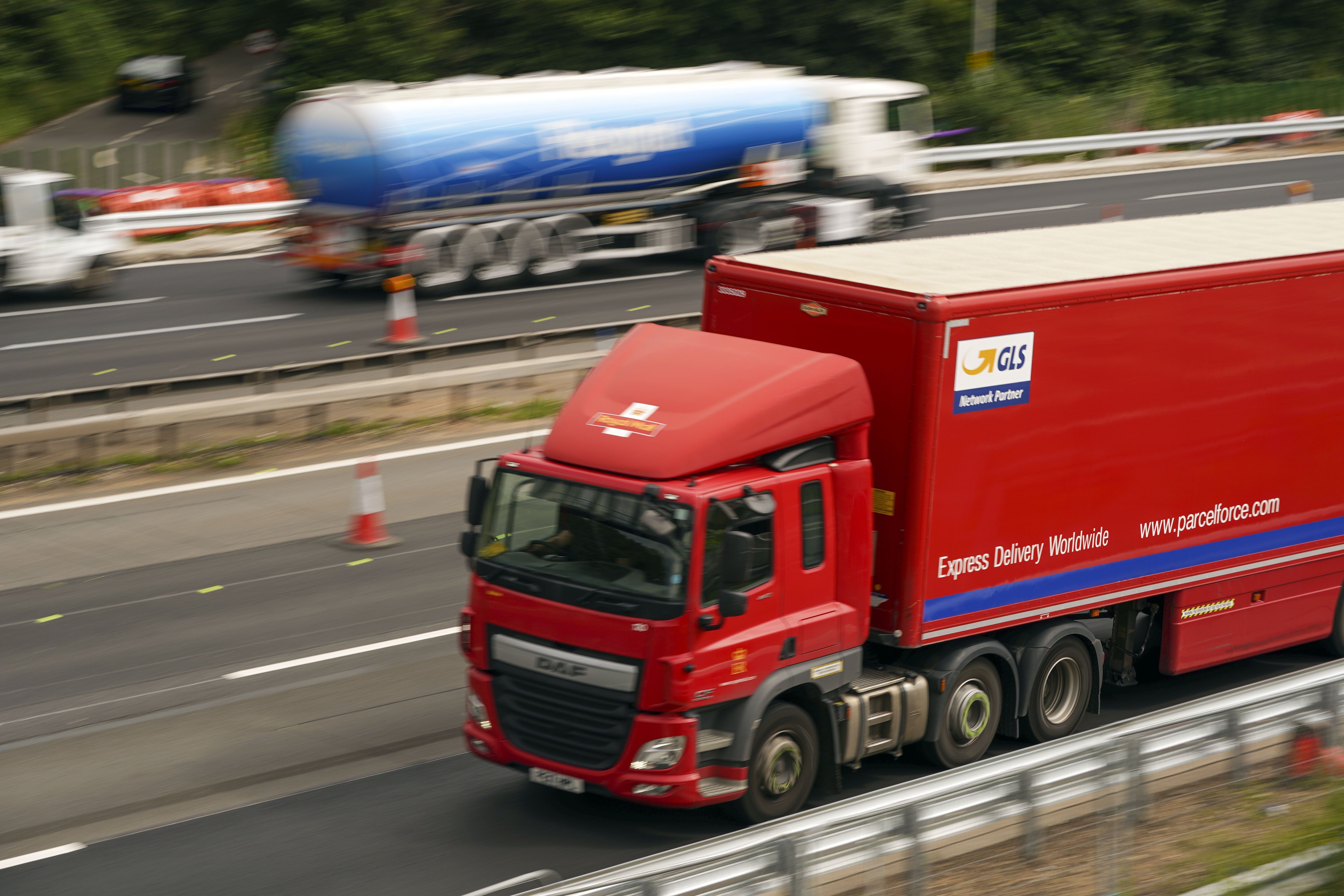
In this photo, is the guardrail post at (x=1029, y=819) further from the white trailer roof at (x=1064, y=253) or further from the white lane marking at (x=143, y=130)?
the white lane marking at (x=143, y=130)

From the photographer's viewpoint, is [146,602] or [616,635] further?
[146,602]

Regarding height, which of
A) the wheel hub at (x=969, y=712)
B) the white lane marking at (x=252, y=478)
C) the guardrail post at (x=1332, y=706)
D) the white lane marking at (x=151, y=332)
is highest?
the guardrail post at (x=1332, y=706)

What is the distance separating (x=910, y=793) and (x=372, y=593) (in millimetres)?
7434

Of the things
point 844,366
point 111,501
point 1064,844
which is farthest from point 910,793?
point 111,501

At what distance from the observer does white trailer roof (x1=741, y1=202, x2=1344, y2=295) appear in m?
9.43

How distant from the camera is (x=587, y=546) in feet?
26.9

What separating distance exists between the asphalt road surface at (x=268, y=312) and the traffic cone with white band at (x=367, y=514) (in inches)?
251

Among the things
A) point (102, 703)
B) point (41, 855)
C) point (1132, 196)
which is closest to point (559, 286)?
point (1132, 196)

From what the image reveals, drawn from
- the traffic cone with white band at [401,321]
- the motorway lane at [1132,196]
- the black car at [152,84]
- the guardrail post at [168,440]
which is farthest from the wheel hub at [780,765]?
the black car at [152,84]

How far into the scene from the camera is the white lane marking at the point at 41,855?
840cm

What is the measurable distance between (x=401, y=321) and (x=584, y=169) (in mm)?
6521

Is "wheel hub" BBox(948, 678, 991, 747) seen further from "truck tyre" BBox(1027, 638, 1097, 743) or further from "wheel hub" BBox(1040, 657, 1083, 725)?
"wheel hub" BBox(1040, 657, 1083, 725)

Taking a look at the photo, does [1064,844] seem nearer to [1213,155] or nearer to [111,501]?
[111,501]

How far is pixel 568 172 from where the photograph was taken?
26891 mm
